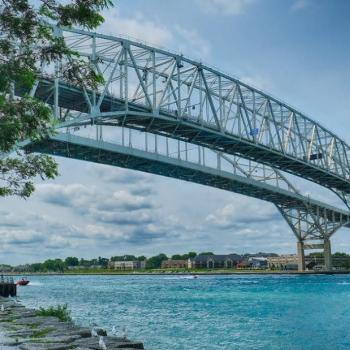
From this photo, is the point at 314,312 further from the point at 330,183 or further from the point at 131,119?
the point at 330,183

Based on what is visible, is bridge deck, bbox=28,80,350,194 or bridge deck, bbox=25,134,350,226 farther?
bridge deck, bbox=28,80,350,194

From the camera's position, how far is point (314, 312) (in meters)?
31.4

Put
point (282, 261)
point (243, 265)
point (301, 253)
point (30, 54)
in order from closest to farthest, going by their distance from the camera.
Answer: point (30, 54) < point (301, 253) < point (282, 261) < point (243, 265)

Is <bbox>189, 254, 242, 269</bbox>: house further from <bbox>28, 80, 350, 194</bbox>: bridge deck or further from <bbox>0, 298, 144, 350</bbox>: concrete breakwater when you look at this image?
<bbox>0, 298, 144, 350</bbox>: concrete breakwater

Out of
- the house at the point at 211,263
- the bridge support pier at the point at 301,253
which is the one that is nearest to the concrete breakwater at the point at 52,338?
the bridge support pier at the point at 301,253

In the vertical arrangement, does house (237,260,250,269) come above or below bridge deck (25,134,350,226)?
below

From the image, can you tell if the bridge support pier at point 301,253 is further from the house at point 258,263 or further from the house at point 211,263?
the house at point 211,263

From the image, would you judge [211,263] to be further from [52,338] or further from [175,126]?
[52,338]

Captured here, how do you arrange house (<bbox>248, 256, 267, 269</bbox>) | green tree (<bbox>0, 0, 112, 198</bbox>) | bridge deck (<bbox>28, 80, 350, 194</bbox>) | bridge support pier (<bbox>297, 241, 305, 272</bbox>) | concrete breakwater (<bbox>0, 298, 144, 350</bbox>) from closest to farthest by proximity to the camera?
1. green tree (<bbox>0, 0, 112, 198</bbox>)
2. concrete breakwater (<bbox>0, 298, 144, 350</bbox>)
3. bridge deck (<bbox>28, 80, 350, 194</bbox>)
4. bridge support pier (<bbox>297, 241, 305, 272</bbox>)
5. house (<bbox>248, 256, 267, 269</bbox>)

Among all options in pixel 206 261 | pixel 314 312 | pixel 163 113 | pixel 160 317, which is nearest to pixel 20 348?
pixel 160 317

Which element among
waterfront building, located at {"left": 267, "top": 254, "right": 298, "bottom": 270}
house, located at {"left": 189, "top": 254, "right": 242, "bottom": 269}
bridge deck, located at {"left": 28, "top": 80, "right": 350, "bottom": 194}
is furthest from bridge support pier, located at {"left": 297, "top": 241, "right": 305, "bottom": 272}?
house, located at {"left": 189, "top": 254, "right": 242, "bottom": 269}

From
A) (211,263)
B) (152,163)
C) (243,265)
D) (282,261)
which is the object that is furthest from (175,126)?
(211,263)

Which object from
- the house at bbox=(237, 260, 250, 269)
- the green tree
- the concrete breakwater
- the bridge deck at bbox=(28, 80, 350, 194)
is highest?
the bridge deck at bbox=(28, 80, 350, 194)

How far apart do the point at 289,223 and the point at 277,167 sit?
2705 centimetres
